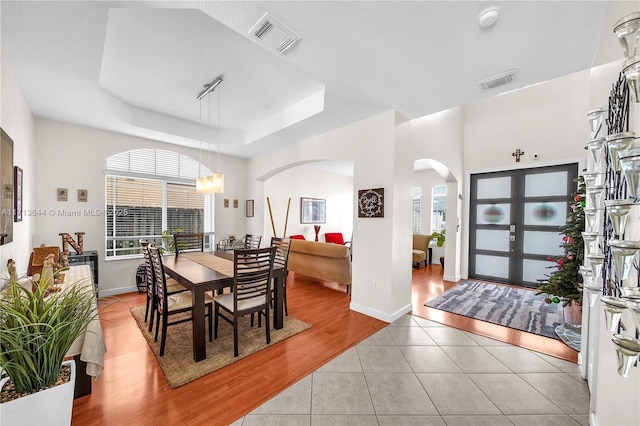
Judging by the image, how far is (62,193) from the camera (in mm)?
3674

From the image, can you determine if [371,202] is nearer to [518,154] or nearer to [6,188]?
[518,154]

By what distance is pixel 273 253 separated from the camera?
2600mm

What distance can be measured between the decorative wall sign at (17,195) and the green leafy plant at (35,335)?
1.97 metres

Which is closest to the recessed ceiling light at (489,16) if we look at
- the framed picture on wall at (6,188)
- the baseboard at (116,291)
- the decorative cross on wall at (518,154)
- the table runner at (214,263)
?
the table runner at (214,263)

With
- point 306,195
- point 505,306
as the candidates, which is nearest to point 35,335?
point 505,306

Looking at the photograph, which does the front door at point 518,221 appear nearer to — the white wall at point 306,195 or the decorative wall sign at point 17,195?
the white wall at point 306,195

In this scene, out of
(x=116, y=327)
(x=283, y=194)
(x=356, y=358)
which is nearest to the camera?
(x=356, y=358)

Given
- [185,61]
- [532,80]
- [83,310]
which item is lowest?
[83,310]

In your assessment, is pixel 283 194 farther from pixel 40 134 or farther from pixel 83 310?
pixel 83 310

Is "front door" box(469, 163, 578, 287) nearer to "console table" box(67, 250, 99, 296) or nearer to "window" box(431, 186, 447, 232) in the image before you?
"window" box(431, 186, 447, 232)

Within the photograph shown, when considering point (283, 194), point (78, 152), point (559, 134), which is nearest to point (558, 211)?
point (559, 134)

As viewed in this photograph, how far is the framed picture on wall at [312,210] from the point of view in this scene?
735 centimetres

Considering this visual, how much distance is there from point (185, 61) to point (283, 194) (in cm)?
448

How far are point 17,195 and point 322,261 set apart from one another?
3855 mm
